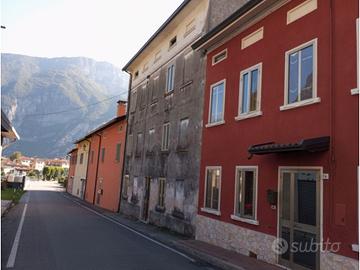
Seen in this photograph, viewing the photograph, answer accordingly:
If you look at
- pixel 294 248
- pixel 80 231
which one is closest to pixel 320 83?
pixel 294 248

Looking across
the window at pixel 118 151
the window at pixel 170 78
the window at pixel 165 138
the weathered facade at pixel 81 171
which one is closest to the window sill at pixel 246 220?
the window at pixel 165 138

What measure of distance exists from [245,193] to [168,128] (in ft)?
27.9

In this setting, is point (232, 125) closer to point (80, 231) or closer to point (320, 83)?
point (320, 83)

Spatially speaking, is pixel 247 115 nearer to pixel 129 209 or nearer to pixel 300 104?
pixel 300 104

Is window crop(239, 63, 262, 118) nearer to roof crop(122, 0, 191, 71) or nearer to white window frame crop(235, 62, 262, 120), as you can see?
white window frame crop(235, 62, 262, 120)

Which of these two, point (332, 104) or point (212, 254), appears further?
point (212, 254)

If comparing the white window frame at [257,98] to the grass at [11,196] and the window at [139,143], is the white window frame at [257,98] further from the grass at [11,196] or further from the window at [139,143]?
the grass at [11,196]

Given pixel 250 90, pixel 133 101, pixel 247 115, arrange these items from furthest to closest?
pixel 133 101 < pixel 250 90 < pixel 247 115

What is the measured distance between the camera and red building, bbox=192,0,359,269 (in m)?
7.91

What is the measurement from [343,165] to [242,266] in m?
3.45

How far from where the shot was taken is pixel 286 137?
973cm

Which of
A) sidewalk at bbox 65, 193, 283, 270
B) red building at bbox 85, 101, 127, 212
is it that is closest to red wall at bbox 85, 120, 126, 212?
red building at bbox 85, 101, 127, 212

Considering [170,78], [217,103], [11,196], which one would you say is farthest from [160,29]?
[11,196]

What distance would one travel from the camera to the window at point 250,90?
1128 cm
